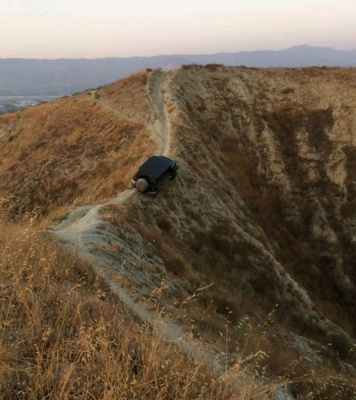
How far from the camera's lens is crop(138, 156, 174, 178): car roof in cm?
2784

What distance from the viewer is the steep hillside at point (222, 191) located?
20344mm

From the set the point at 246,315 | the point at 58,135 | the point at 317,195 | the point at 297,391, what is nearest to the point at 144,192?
the point at 246,315

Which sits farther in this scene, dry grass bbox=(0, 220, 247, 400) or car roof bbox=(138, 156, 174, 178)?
car roof bbox=(138, 156, 174, 178)

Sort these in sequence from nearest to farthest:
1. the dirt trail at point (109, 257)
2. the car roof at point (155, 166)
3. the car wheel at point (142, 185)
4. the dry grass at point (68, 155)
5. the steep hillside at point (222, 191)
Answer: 1. the dirt trail at point (109, 257)
2. the steep hillside at point (222, 191)
3. the car wheel at point (142, 185)
4. the car roof at point (155, 166)
5. the dry grass at point (68, 155)

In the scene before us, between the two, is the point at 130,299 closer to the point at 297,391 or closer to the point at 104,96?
the point at 297,391

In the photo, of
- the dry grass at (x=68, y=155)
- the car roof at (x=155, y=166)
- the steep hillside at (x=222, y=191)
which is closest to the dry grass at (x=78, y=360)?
the steep hillside at (x=222, y=191)

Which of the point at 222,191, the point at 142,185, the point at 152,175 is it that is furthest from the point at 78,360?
the point at 222,191

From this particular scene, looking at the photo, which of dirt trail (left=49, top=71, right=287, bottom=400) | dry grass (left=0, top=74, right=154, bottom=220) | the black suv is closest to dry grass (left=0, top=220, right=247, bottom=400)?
dirt trail (left=49, top=71, right=287, bottom=400)

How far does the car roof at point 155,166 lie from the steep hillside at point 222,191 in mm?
1678

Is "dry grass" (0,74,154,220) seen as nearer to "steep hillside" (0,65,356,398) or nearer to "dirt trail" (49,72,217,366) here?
"steep hillside" (0,65,356,398)

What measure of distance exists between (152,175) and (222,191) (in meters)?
10.8

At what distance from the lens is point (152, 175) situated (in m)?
27.8

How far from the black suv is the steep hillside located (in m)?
0.79

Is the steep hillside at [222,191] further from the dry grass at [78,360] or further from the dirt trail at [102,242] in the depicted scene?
the dry grass at [78,360]
